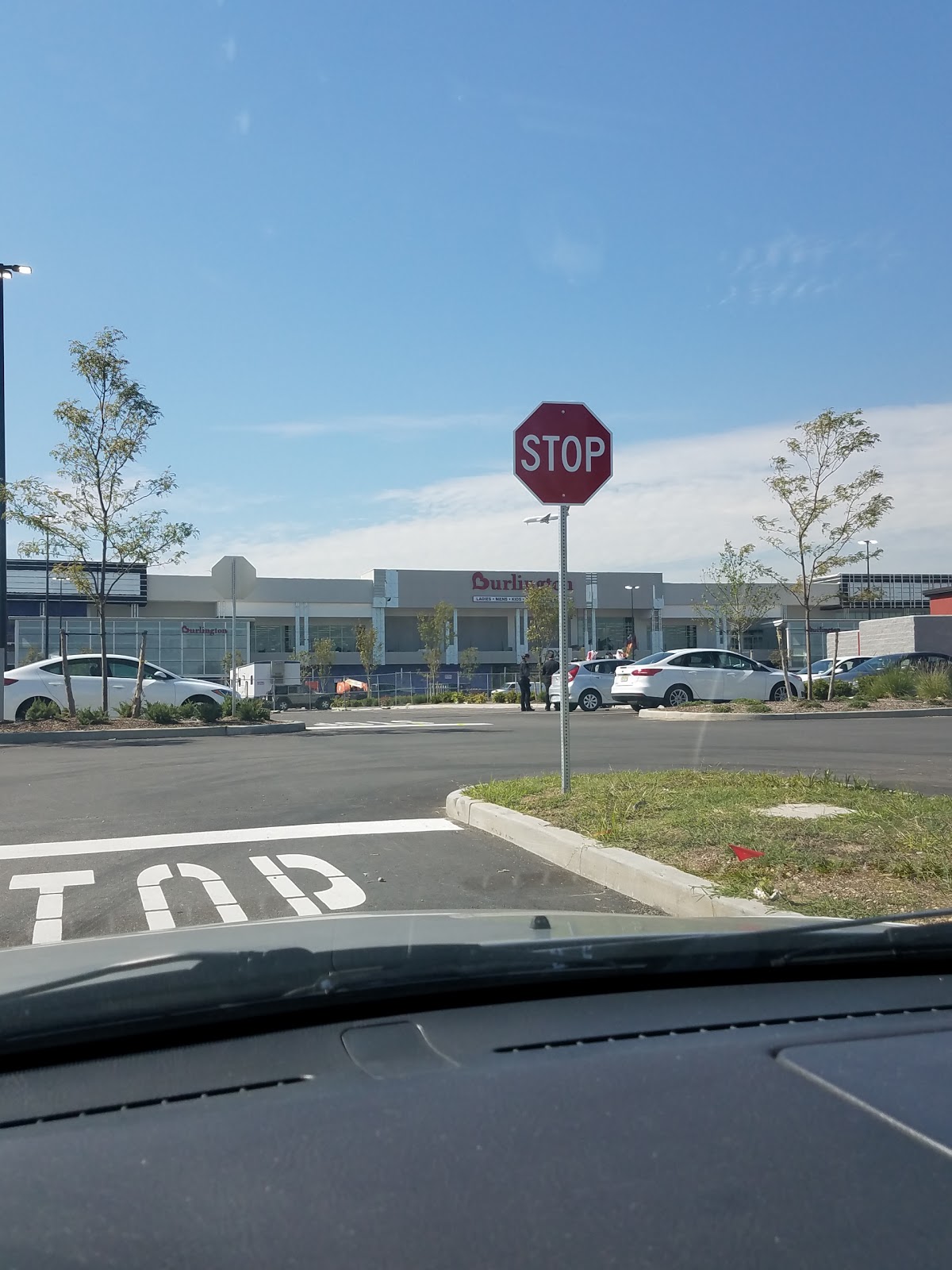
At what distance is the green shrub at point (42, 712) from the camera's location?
1977cm

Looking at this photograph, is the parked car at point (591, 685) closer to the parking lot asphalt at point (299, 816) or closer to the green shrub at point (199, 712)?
the parking lot asphalt at point (299, 816)

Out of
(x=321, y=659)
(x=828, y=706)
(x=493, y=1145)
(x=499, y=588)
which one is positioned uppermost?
(x=499, y=588)

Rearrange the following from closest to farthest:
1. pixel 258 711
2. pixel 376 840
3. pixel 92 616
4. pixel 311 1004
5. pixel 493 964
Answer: pixel 311 1004
pixel 493 964
pixel 376 840
pixel 258 711
pixel 92 616

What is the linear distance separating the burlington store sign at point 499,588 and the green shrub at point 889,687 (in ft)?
155

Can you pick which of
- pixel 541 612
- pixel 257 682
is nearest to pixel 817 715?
pixel 257 682

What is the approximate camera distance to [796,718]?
2259 cm

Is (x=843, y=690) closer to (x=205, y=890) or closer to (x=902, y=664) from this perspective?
(x=902, y=664)

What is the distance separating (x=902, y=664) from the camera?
97.7ft

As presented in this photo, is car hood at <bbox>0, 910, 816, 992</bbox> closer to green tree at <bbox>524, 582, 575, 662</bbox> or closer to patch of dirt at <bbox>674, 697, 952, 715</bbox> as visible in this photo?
patch of dirt at <bbox>674, 697, 952, 715</bbox>

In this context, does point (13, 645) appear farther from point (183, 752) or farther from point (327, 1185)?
point (327, 1185)

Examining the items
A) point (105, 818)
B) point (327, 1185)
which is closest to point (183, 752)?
point (105, 818)

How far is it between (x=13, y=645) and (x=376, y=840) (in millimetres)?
56053

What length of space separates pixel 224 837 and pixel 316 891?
2.12 meters

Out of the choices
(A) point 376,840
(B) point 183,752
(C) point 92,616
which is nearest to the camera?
(A) point 376,840
